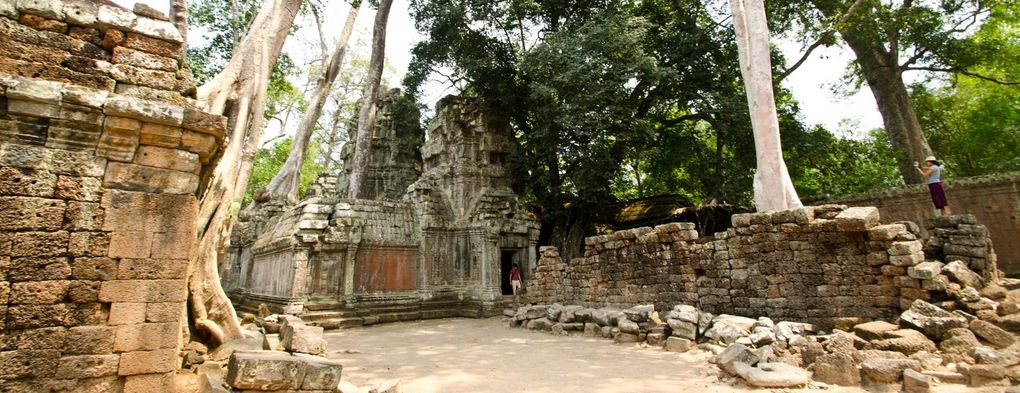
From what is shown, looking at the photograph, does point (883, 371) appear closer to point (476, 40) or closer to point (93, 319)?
point (93, 319)

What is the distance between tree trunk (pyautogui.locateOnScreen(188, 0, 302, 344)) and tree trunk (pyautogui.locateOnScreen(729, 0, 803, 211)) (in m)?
8.95

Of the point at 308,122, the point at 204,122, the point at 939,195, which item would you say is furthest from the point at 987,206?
the point at 308,122

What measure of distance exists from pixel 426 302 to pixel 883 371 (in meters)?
10.4

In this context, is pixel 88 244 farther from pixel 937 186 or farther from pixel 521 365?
pixel 937 186

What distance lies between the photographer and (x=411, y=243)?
1324cm

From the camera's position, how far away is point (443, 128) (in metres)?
15.6

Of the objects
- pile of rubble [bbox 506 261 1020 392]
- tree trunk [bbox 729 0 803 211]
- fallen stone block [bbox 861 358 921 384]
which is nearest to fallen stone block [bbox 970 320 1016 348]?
pile of rubble [bbox 506 261 1020 392]

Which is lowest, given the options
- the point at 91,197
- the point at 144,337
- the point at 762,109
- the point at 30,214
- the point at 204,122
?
the point at 144,337

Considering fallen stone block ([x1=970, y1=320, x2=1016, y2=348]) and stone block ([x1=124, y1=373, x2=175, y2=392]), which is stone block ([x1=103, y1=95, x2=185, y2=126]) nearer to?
stone block ([x1=124, y1=373, x2=175, y2=392])

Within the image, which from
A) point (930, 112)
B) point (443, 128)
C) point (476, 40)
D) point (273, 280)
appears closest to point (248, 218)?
point (273, 280)

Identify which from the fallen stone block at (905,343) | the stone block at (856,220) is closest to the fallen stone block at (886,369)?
the fallen stone block at (905,343)

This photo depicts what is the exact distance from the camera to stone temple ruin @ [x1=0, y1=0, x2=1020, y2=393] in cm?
303

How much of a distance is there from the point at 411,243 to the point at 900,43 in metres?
15.3

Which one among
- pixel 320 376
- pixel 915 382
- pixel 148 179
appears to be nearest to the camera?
pixel 148 179
